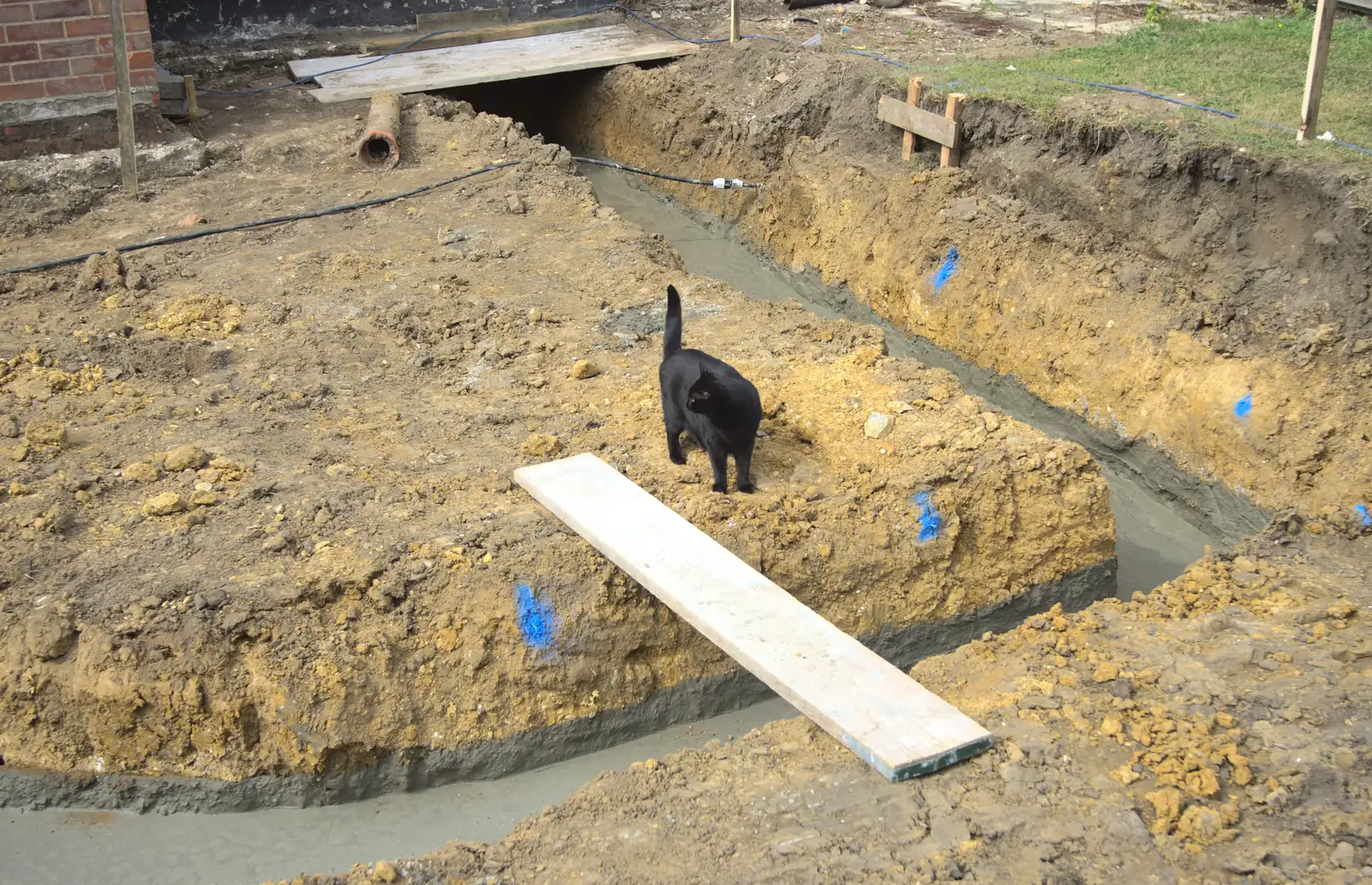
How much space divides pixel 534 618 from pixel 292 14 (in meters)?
11.2

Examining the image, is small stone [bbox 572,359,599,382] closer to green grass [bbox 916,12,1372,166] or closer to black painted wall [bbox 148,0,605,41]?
green grass [bbox 916,12,1372,166]

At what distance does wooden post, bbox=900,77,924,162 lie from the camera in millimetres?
9898

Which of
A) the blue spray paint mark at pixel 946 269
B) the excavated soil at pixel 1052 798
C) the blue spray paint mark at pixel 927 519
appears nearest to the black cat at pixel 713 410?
the blue spray paint mark at pixel 927 519

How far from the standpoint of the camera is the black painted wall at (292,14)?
12.9 m

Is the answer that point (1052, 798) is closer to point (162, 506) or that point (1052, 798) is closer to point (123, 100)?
point (162, 506)

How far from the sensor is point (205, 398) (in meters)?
6.54

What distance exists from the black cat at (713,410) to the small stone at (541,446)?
0.62m

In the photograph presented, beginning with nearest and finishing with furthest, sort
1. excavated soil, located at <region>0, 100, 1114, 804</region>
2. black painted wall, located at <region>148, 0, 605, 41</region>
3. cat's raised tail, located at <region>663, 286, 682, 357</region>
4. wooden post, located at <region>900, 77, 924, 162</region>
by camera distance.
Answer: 1. excavated soil, located at <region>0, 100, 1114, 804</region>
2. cat's raised tail, located at <region>663, 286, 682, 357</region>
3. wooden post, located at <region>900, 77, 924, 162</region>
4. black painted wall, located at <region>148, 0, 605, 41</region>

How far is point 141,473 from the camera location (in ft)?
18.3

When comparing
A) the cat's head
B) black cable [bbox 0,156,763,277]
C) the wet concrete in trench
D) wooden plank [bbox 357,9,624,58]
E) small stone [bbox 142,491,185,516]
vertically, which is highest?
wooden plank [bbox 357,9,624,58]

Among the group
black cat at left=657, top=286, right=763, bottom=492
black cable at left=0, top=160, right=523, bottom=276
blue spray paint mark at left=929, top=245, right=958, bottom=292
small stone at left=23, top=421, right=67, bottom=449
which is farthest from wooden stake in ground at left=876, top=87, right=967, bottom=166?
small stone at left=23, top=421, right=67, bottom=449

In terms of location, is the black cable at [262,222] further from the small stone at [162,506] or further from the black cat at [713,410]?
the black cat at [713,410]

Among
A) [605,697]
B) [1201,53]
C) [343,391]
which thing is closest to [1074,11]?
[1201,53]

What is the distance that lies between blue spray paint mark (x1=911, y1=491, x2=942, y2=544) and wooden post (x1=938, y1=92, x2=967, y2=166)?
4926mm
